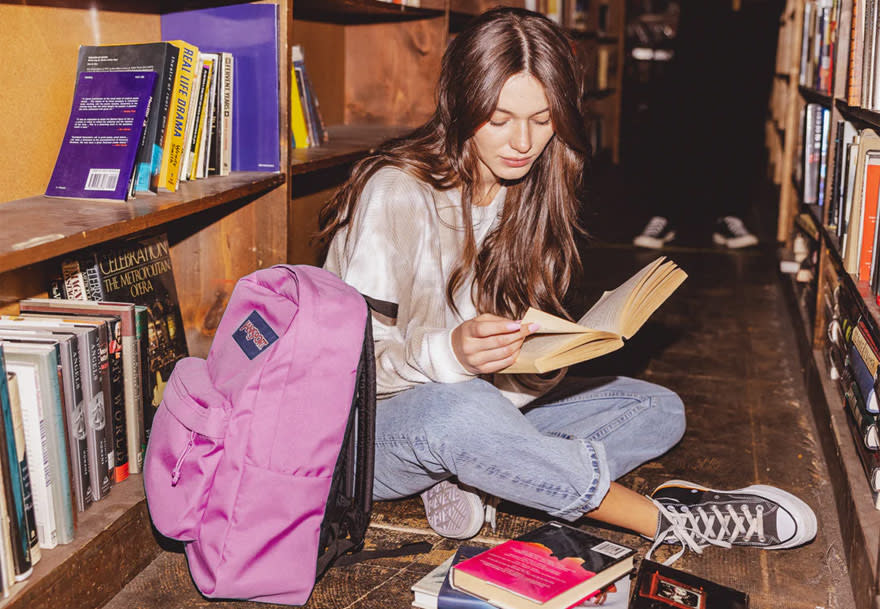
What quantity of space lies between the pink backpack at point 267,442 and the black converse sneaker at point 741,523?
620 mm

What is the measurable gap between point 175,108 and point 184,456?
67cm

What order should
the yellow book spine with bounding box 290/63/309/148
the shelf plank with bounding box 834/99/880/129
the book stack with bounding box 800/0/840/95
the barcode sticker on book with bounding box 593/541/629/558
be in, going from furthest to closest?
Result: the book stack with bounding box 800/0/840/95 < the yellow book spine with bounding box 290/63/309/148 < the shelf plank with bounding box 834/99/880/129 < the barcode sticker on book with bounding box 593/541/629/558

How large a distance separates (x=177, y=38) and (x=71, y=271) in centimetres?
59

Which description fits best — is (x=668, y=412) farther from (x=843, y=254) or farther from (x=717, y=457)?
(x=843, y=254)

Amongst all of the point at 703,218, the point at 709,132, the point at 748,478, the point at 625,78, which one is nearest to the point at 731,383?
the point at 748,478

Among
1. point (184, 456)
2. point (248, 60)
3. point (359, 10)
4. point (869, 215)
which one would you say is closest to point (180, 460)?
point (184, 456)

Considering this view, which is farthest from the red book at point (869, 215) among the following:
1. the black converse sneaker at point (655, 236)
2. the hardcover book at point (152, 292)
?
the black converse sneaker at point (655, 236)

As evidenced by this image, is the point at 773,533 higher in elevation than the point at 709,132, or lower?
lower

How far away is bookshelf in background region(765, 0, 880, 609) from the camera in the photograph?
1583 millimetres

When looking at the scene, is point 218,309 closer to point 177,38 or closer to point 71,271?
point 71,271

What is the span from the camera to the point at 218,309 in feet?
6.40

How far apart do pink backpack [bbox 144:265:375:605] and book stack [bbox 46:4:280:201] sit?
38cm

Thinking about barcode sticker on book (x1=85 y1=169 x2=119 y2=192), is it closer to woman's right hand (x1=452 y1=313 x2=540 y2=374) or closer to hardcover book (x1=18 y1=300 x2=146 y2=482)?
hardcover book (x1=18 y1=300 x2=146 y2=482)

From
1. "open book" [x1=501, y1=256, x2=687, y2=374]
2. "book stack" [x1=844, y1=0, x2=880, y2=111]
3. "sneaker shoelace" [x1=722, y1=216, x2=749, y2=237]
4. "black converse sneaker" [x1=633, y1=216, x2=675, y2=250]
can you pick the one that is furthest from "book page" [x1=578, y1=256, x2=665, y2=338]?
"sneaker shoelace" [x1=722, y1=216, x2=749, y2=237]
